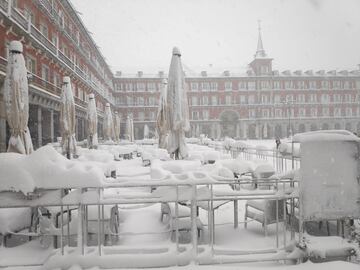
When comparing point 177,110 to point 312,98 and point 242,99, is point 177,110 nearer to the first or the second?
point 242,99

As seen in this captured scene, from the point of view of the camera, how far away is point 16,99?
7.89 m

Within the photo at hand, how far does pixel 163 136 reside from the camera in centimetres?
1460

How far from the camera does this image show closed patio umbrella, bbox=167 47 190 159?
781 centimetres

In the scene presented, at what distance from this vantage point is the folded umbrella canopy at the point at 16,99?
771 cm

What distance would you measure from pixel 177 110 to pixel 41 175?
183 inches

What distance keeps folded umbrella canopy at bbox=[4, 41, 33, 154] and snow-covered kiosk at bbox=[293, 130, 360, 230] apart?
624 centimetres

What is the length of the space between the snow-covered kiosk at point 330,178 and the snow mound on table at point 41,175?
230cm

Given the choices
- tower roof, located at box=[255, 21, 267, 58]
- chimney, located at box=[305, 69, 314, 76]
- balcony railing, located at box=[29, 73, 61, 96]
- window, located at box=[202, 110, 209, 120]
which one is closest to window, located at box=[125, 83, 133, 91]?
window, located at box=[202, 110, 209, 120]

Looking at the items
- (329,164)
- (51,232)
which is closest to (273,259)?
(329,164)

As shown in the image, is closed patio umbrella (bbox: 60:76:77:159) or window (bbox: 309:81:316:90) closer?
closed patio umbrella (bbox: 60:76:77:159)

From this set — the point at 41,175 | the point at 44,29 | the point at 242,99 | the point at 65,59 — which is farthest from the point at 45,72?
the point at 242,99

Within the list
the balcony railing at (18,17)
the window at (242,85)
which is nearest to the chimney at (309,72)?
the window at (242,85)

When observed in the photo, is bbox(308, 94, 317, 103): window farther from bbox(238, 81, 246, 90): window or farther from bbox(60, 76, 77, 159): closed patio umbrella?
bbox(60, 76, 77, 159): closed patio umbrella

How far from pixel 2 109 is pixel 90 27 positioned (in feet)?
88.8
